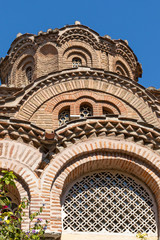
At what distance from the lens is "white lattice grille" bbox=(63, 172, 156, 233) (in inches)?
381

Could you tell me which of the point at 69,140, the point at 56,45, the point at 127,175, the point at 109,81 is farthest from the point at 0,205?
the point at 56,45

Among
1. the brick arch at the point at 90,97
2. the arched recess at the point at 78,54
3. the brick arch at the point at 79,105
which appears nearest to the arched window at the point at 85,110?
the brick arch at the point at 79,105

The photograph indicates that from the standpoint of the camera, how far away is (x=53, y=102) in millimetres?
12242

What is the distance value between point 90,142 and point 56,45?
6.00 metres

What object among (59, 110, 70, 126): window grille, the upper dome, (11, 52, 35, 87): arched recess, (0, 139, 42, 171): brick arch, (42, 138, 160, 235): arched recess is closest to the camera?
(0, 139, 42, 171): brick arch

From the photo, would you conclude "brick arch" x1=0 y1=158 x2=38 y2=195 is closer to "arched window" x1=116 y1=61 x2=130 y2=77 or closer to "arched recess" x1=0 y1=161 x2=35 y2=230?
"arched recess" x1=0 y1=161 x2=35 y2=230

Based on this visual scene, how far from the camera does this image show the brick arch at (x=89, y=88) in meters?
12.0

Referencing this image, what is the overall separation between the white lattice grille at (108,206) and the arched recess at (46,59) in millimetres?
5438

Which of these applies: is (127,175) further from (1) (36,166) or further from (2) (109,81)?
(2) (109,81)

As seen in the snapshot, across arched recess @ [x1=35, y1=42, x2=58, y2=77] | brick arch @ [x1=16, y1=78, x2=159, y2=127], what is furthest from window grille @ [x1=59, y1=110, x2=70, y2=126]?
arched recess @ [x1=35, y1=42, x2=58, y2=77]

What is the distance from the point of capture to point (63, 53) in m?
15.1

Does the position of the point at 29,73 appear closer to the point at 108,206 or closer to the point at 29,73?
the point at 29,73

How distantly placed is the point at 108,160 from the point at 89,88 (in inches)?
122

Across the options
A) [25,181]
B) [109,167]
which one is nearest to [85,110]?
[109,167]
